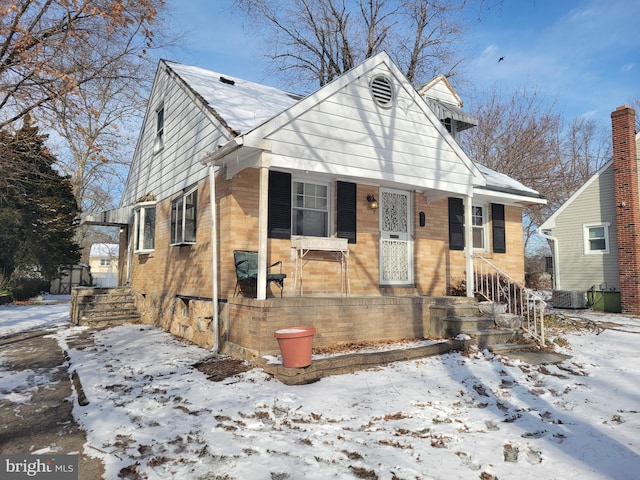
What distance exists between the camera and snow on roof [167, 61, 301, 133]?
802 cm

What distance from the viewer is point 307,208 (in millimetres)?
8672

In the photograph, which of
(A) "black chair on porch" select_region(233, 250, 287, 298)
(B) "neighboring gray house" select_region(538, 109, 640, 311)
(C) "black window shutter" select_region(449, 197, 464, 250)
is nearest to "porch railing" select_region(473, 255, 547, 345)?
(C) "black window shutter" select_region(449, 197, 464, 250)

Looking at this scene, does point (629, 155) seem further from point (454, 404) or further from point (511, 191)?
point (454, 404)

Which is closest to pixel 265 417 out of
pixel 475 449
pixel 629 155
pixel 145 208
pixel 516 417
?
pixel 475 449

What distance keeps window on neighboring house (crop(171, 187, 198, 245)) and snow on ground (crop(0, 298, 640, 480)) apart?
3.01 m

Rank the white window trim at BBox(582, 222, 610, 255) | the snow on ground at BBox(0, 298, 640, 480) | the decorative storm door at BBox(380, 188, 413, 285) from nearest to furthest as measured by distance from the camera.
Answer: the snow on ground at BBox(0, 298, 640, 480) → the decorative storm door at BBox(380, 188, 413, 285) → the white window trim at BBox(582, 222, 610, 255)

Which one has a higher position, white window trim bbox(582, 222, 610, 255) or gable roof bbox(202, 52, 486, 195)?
gable roof bbox(202, 52, 486, 195)

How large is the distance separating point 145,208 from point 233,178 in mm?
5251

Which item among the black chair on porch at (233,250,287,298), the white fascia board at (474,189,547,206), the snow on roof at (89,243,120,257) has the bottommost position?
the black chair on porch at (233,250,287,298)

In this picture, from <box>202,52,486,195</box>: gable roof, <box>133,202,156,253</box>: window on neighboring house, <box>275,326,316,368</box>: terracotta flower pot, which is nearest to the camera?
<box>275,326,316,368</box>: terracotta flower pot

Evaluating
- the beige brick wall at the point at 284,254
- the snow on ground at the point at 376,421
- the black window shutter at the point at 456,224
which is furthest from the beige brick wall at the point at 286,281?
the snow on ground at the point at 376,421

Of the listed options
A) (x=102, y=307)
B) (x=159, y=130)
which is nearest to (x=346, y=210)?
(x=159, y=130)

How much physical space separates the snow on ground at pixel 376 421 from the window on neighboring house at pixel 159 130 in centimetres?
669

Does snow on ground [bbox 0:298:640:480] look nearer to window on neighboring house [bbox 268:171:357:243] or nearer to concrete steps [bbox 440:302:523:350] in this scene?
concrete steps [bbox 440:302:523:350]
